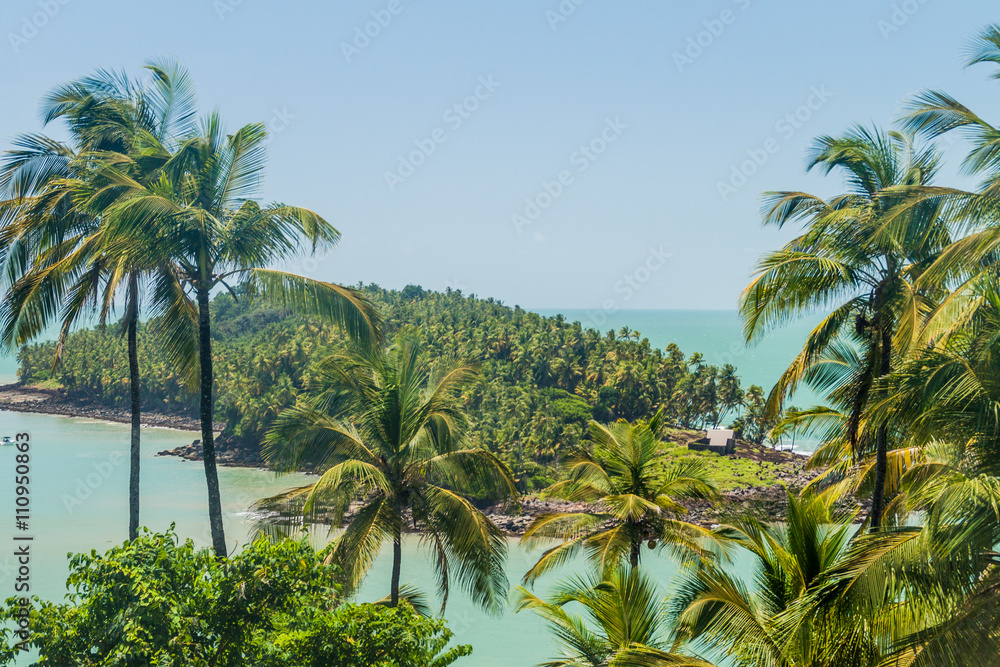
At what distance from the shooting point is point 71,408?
72000 millimetres

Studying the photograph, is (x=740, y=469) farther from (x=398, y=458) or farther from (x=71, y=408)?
(x=71, y=408)

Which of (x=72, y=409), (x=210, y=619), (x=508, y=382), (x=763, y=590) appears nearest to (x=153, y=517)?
(x=508, y=382)

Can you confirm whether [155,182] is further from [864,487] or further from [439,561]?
[864,487]

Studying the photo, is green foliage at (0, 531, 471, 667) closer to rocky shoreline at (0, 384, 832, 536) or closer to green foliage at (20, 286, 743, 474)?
rocky shoreline at (0, 384, 832, 536)

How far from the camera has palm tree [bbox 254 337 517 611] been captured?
11.3 m

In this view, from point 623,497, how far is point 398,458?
3.54 meters

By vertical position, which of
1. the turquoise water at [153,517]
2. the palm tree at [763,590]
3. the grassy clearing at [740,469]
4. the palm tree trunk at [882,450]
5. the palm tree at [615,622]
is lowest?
the turquoise water at [153,517]

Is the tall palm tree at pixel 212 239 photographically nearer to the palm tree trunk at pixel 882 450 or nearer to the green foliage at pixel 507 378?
the palm tree trunk at pixel 882 450

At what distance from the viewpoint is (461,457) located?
11859mm

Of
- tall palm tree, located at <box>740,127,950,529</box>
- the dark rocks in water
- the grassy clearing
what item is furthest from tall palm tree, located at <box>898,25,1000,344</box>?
the dark rocks in water

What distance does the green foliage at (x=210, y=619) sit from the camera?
670 centimetres

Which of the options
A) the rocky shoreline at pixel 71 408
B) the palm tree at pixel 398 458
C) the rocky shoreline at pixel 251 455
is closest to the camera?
the palm tree at pixel 398 458

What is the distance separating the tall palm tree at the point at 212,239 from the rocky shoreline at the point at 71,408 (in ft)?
185

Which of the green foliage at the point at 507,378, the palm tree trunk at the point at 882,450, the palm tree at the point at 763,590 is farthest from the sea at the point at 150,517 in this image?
the green foliage at the point at 507,378
